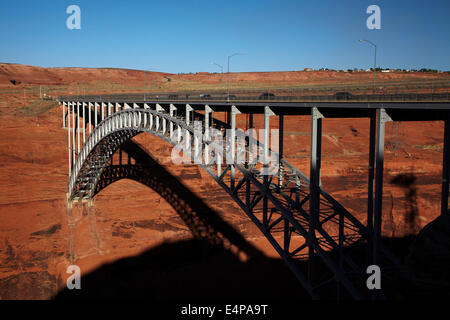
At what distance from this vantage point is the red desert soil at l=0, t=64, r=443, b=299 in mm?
28344

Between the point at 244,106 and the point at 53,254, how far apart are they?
21.3 m

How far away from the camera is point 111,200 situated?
112 feet

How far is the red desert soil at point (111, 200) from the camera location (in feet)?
93.0

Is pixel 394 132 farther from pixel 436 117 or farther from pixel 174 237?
pixel 436 117

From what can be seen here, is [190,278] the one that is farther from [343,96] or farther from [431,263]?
[431,263]

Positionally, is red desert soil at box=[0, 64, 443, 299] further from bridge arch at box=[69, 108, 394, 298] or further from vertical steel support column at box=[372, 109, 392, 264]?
vertical steel support column at box=[372, 109, 392, 264]

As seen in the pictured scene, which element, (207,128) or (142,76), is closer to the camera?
(207,128)

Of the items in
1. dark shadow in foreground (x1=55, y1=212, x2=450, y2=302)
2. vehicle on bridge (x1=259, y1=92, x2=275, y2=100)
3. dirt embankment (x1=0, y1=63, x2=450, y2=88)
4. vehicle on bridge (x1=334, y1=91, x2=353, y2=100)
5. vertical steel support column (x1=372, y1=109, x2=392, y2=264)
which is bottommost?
dark shadow in foreground (x1=55, y1=212, x2=450, y2=302)

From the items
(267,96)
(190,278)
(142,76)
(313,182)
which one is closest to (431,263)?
(313,182)

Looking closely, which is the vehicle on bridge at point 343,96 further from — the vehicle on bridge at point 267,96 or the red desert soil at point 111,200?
the red desert soil at point 111,200

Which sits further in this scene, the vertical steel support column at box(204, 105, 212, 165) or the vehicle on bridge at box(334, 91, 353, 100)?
the vertical steel support column at box(204, 105, 212, 165)
